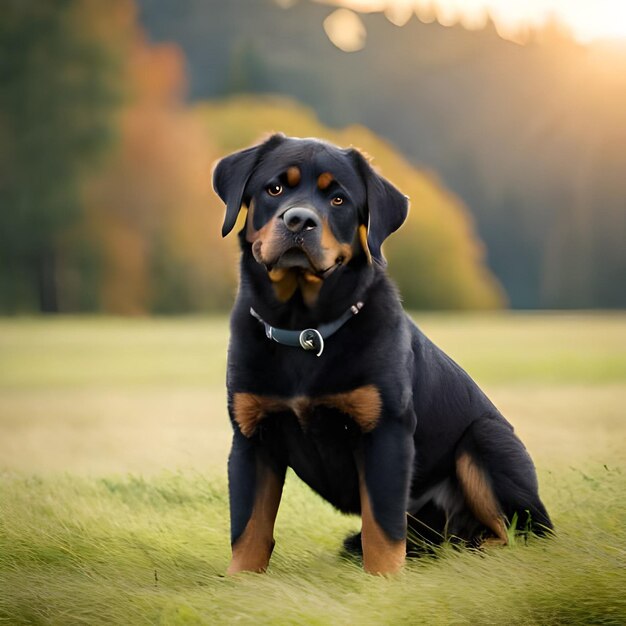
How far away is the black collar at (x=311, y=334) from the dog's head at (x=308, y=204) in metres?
0.17

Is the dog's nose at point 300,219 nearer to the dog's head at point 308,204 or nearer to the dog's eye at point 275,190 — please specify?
the dog's head at point 308,204

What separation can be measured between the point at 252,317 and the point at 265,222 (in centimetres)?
39

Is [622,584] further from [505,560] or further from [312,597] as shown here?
[312,597]

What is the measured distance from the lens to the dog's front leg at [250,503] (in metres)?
3.77

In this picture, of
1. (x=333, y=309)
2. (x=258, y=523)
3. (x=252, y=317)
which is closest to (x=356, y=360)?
→ (x=333, y=309)

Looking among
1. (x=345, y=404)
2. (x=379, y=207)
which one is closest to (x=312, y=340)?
(x=345, y=404)

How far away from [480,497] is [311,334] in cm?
102

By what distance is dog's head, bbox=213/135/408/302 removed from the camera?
3.62 metres

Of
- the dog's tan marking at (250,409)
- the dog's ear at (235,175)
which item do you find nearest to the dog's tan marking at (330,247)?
the dog's ear at (235,175)

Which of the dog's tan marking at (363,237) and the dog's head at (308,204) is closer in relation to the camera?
the dog's head at (308,204)

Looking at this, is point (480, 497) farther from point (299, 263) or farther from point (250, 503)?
point (299, 263)

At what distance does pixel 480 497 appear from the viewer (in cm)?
403

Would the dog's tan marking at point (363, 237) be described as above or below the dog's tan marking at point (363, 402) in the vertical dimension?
above

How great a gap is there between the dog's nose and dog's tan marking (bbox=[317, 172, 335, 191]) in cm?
20
